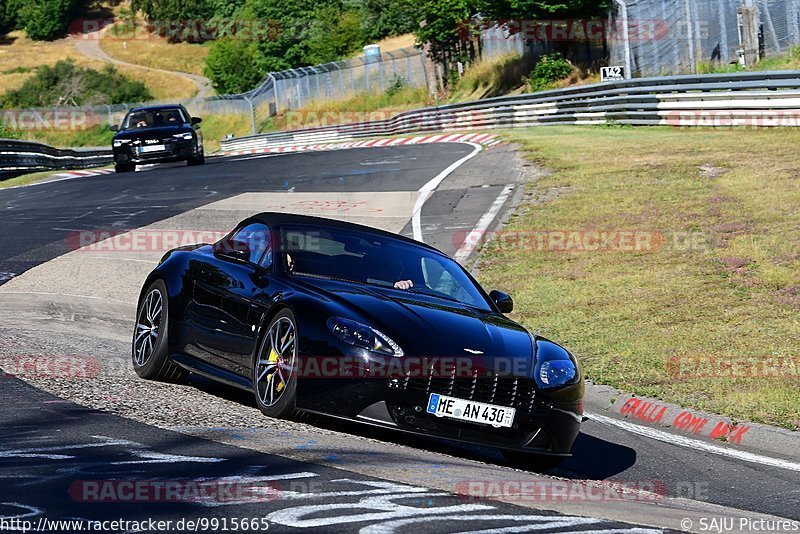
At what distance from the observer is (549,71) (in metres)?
51.2

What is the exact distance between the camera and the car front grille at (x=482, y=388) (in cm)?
712

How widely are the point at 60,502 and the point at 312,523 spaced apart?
1033mm

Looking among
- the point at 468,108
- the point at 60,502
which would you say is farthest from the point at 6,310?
the point at 468,108

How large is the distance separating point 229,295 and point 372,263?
1.02m

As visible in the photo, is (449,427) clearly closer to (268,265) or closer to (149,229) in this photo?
(268,265)

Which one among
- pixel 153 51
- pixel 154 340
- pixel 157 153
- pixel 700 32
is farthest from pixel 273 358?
pixel 153 51

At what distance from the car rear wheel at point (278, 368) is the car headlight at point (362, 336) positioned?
28 centimetres

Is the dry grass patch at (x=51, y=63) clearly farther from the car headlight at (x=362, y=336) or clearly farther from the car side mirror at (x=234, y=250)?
the car headlight at (x=362, y=336)

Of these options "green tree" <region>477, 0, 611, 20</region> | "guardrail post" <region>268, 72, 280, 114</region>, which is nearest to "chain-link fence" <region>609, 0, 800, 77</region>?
"green tree" <region>477, 0, 611, 20</region>

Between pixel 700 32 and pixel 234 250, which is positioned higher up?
pixel 700 32

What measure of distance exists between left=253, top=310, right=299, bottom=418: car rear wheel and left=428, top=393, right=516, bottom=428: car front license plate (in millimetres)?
858

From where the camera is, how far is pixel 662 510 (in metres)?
6.11

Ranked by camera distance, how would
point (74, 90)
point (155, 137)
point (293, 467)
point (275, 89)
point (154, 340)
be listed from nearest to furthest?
point (293, 467), point (154, 340), point (155, 137), point (275, 89), point (74, 90)

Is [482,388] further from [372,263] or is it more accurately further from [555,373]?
[372,263]
